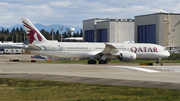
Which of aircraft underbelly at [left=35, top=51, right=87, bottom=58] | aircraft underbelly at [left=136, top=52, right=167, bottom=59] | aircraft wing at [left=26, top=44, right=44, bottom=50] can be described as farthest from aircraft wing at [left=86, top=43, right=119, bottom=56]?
aircraft wing at [left=26, top=44, right=44, bottom=50]

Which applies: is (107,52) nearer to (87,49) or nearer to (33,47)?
(87,49)

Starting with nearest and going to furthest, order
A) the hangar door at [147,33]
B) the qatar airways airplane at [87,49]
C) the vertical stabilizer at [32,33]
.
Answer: the vertical stabilizer at [32,33]
the qatar airways airplane at [87,49]
the hangar door at [147,33]

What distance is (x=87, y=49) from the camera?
41156mm

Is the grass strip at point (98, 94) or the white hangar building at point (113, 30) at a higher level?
the white hangar building at point (113, 30)

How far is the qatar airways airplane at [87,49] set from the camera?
39031 mm

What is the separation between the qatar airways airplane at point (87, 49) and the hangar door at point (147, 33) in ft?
161

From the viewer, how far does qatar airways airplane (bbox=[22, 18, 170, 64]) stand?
3903 cm

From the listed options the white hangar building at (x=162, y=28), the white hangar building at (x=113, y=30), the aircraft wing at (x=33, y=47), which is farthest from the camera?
the white hangar building at (x=113, y=30)

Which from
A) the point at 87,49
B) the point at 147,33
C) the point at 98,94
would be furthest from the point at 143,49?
the point at 147,33

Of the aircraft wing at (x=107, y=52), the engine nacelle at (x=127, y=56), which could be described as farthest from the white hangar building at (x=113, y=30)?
the engine nacelle at (x=127, y=56)

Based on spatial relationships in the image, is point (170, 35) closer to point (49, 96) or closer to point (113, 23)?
point (113, 23)

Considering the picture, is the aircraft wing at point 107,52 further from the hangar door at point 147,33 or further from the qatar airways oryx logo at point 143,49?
the hangar door at point 147,33

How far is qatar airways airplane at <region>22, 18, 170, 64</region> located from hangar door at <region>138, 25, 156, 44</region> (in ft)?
161

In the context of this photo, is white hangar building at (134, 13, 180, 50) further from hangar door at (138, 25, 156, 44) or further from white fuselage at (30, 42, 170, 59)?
white fuselage at (30, 42, 170, 59)
